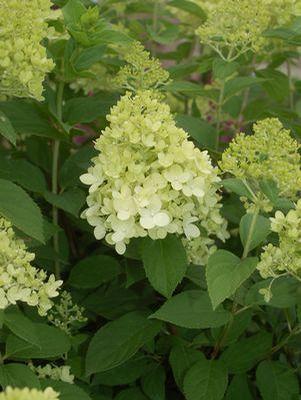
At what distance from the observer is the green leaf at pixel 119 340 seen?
1.18 meters

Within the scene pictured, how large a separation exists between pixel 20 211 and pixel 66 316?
0.26 meters

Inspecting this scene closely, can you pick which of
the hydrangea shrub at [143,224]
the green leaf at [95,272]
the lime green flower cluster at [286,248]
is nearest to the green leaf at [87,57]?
the hydrangea shrub at [143,224]

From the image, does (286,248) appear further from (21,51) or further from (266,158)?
(21,51)

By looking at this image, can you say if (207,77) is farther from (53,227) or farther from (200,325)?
(200,325)

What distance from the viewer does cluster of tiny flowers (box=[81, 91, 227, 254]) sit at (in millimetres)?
950

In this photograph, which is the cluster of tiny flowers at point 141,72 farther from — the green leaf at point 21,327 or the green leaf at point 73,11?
the green leaf at point 21,327

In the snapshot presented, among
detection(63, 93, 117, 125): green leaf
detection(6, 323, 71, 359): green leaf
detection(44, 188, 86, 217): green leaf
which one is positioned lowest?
detection(6, 323, 71, 359): green leaf

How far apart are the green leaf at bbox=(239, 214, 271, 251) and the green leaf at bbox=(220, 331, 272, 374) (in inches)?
9.6

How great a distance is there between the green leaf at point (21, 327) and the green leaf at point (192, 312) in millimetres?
181

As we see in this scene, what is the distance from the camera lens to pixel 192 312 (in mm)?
1106

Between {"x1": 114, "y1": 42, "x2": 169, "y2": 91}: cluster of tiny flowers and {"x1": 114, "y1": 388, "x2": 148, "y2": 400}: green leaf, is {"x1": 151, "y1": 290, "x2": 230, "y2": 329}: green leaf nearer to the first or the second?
{"x1": 114, "y1": 388, "x2": 148, "y2": 400}: green leaf

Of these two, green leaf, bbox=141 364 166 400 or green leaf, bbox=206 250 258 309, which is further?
green leaf, bbox=141 364 166 400

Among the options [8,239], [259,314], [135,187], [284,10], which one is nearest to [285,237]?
[135,187]

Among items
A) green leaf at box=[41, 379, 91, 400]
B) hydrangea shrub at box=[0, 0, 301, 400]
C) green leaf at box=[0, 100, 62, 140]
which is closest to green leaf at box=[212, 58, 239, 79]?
hydrangea shrub at box=[0, 0, 301, 400]
